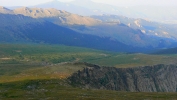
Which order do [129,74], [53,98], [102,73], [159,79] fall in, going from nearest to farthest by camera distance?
[53,98]
[102,73]
[129,74]
[159,79]

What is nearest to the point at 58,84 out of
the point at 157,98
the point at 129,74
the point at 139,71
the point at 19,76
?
the point at 19,76

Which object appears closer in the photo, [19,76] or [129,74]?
[19,76]

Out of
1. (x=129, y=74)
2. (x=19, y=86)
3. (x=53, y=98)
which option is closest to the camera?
(x=53, y=98)

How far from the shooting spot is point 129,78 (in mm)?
161250

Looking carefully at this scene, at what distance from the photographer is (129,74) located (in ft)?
540

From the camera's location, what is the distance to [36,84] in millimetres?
115312

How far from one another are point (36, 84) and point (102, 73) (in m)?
42.1

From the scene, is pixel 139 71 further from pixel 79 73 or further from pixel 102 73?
pixel 79 73

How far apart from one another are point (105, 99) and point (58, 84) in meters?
29.1

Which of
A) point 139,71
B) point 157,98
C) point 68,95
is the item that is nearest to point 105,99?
point 68,95

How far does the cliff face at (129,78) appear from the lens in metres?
135

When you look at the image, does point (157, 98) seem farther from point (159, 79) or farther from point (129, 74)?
point (159, 79)

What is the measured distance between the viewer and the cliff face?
135 m

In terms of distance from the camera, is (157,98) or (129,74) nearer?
(157,98)
